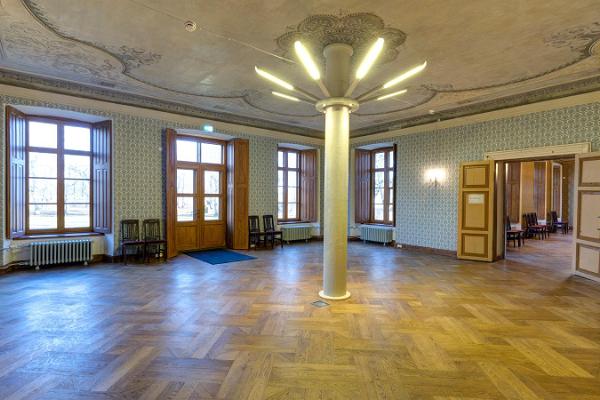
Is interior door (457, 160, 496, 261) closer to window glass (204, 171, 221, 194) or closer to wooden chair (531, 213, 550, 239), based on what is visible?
wooden chair (531, 213, 550, 239)

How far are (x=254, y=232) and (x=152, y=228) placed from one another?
2.52m

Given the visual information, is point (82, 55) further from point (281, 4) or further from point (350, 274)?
point (350, 274)

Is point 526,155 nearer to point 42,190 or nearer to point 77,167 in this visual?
point 77,167

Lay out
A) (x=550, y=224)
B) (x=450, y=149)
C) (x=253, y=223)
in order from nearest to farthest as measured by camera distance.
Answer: (x=450, y=149) < (x=253, y=223) < (x=550, y=224)

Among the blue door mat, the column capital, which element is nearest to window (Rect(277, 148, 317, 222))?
the blue door mat

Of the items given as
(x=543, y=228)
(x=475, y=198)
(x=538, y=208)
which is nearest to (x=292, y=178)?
(x=475, y=198)

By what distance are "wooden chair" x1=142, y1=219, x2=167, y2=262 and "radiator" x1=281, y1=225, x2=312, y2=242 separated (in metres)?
3.33

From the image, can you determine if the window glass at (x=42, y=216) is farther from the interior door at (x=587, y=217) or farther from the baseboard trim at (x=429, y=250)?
the interior door at (x=587, y=217)

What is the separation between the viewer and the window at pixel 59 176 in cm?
602

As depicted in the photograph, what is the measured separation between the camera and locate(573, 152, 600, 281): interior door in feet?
17.8

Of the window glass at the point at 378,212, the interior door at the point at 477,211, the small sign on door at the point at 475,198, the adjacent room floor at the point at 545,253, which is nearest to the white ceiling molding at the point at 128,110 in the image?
the window glass at the point at 378,212

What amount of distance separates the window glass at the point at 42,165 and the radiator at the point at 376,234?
7899 mm

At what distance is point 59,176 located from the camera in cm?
659

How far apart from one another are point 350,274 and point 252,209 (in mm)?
3910
